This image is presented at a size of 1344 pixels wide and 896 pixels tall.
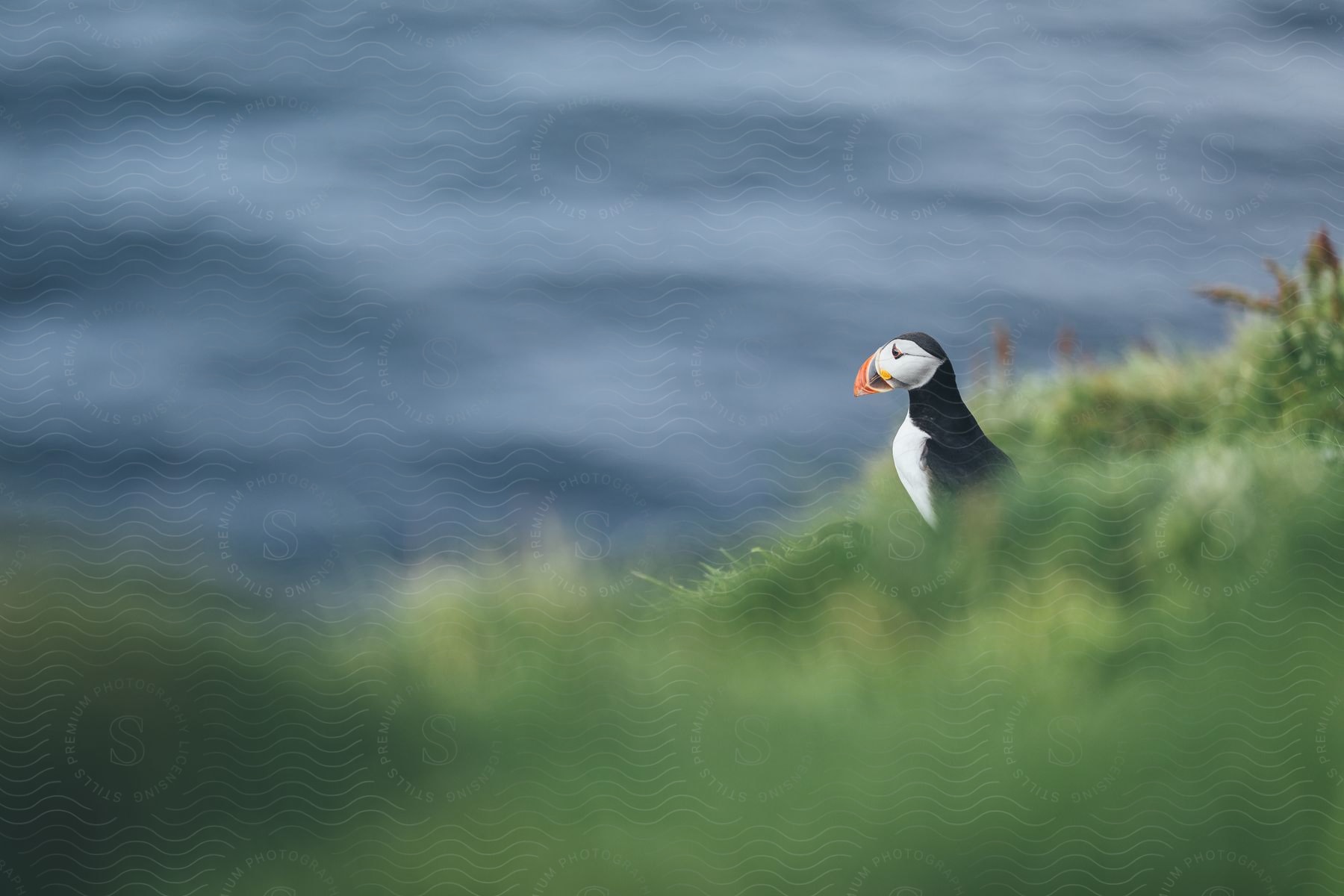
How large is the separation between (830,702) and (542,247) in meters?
0.73

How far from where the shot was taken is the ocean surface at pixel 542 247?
1.85m

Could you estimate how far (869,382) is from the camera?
1924 mm

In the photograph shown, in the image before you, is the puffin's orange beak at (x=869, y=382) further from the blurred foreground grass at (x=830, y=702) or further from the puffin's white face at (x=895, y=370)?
the blurred foreground grass at (x=830, y=702)

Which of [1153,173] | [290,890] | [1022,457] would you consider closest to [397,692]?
[290,890]

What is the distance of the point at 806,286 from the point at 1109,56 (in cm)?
60

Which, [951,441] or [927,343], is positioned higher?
[927,343]

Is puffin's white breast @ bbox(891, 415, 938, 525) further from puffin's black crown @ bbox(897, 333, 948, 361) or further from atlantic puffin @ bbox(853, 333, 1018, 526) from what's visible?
puffin's black crown @ bbox(897, 333, 948, 361)

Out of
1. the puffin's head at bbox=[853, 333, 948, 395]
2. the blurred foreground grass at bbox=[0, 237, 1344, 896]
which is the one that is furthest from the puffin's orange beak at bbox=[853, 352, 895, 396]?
the blurred foreground grass at bbox=[0, 237, 1344, 896]

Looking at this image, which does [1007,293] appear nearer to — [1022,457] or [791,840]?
[1022,457]

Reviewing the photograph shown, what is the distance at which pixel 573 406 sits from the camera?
189cm

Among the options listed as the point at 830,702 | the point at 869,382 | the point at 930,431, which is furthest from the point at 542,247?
the point at 830,702

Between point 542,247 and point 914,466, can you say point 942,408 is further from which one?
point 542,247

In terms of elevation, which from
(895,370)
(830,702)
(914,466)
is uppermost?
(895,370)

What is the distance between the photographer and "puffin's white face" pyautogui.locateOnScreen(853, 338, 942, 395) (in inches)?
75.7
